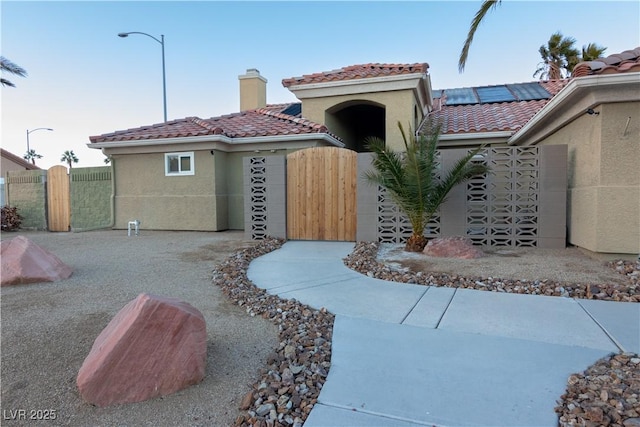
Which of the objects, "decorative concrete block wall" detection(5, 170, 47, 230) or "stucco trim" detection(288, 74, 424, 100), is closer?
"stucco trim" detection(288, 74, 424, 100)

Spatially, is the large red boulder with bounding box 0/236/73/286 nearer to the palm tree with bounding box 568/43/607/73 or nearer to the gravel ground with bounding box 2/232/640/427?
the gravel ground with bounding box 2/232/640/427

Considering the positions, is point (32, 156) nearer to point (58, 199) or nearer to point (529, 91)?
point (58, 199)

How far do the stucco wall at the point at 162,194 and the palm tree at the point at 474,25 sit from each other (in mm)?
8262

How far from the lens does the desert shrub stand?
52.7 feet

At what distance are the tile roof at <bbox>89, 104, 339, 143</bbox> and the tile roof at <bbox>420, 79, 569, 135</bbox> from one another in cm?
423

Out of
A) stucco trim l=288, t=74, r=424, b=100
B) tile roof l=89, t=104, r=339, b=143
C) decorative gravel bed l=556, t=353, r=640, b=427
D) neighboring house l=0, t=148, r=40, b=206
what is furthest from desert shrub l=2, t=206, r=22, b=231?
decorative gravel bed l=556, t=353, r=640, b=427

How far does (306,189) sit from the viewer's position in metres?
10.7

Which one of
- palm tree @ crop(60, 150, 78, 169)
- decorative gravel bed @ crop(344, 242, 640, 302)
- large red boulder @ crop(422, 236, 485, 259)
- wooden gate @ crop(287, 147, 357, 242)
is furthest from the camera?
palm tree @ crop(60, 150, 78, 169)

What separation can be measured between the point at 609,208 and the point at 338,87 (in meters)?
9.02

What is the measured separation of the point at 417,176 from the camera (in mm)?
8242

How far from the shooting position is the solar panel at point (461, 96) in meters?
17.7

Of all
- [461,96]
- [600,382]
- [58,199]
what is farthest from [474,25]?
[58,199]

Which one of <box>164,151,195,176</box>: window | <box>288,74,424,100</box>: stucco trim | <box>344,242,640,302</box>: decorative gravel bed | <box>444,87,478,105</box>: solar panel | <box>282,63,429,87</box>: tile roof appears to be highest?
<box>444,87,478,105</box>: solar panel

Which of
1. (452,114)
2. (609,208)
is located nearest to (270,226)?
(609,208)
